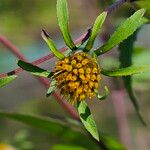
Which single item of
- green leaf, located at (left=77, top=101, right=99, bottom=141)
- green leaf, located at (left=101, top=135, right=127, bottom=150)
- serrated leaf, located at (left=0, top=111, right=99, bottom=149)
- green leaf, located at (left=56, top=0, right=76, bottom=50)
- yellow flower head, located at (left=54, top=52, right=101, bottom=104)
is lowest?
green leaf, located at (left=101, top=135, right=127, bottom=150)

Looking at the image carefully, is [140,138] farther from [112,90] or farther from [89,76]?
[89,76]

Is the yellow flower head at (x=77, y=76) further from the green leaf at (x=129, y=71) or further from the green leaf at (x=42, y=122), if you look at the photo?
the green leaf at (x=42, y=122)

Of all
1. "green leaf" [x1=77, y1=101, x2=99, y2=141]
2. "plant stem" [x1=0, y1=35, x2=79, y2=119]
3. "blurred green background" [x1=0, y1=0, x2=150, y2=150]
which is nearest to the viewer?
"green leaf" [x1=77, y1=101, x2=99, y2=141]

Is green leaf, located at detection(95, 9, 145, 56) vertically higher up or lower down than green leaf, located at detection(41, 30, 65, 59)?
lower down

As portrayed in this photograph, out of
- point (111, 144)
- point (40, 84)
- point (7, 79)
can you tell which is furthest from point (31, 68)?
point (40, 84)

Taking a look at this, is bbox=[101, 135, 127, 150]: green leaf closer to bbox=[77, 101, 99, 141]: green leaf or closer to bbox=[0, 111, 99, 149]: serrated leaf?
bbox=[0, 111, 99, 149]: serrated leaf

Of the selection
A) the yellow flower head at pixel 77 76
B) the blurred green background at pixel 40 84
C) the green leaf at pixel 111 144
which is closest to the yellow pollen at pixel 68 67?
the yellow flower head at pixel 77 76

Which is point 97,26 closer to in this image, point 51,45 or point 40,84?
point 51,45

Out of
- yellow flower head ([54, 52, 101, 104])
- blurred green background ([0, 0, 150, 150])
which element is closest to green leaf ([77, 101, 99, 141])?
yellow flower head ([54, 52, 101, 104])
